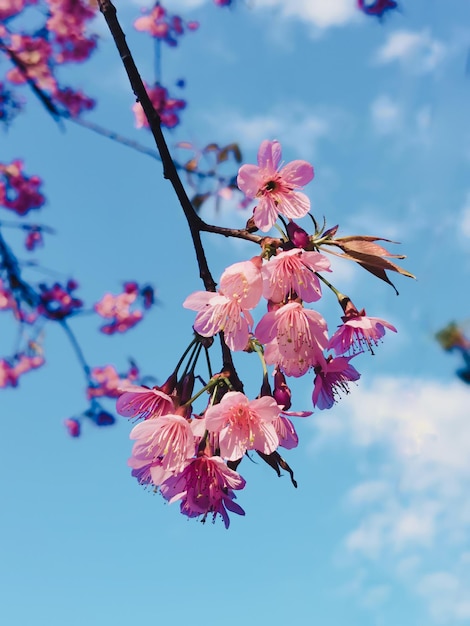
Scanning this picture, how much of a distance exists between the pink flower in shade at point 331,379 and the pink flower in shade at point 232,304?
25 centimetres

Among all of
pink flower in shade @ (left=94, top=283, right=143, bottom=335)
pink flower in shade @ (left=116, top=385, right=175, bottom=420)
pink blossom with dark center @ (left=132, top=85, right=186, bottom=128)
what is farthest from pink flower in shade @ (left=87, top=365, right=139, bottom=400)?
pink flower in shade @ (left=116, top=385, right=175, bottom=420)

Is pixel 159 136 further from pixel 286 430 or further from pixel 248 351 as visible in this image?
pixel 286 430

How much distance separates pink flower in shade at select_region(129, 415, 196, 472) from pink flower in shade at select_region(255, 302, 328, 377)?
28cm

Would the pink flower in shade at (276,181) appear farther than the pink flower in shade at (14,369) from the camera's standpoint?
No

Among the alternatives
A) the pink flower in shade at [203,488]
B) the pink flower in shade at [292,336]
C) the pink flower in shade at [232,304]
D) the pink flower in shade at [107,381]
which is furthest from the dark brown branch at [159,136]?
the pink flower in shade at [107,381]

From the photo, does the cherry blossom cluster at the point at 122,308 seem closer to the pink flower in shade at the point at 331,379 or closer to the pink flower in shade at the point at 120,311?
the pink flower in shade at the point at 120,311

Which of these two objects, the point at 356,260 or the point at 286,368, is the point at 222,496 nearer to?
the point at 286,368

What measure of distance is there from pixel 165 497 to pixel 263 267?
0.64 meters

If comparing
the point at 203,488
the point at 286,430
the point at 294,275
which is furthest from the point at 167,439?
the point at 294,275

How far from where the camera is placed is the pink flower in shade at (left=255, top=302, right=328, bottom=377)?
4.91 feet

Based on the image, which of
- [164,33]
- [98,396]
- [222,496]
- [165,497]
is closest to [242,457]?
[222,496]

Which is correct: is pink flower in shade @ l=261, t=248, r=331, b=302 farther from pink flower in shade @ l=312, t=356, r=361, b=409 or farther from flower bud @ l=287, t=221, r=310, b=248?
pink flower in shade @ l=312, t=356, r=361, b=409

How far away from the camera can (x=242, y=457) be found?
153cm

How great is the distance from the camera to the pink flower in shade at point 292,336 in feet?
4.91
